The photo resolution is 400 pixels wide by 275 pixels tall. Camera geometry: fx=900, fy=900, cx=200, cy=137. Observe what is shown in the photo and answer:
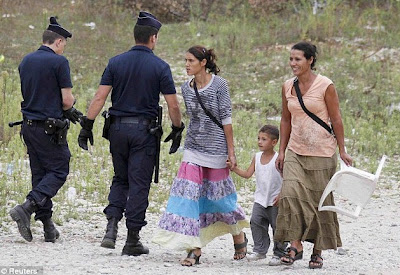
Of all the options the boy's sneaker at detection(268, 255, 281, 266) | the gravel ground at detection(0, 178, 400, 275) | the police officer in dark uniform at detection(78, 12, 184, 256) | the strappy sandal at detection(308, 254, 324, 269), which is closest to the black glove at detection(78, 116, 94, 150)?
the police officer in dark uniform at detection(78, 12, 184, 256)

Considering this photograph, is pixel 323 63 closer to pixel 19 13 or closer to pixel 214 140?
pixel 19 13

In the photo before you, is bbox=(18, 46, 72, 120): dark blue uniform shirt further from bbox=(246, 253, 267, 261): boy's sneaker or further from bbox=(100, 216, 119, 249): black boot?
bbox=(246, 253, 267, 261): boy's sneaker

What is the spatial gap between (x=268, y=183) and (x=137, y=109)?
1228 millimetres

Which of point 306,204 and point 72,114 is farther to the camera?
point 72,114

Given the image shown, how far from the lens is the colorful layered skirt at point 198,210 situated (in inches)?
275

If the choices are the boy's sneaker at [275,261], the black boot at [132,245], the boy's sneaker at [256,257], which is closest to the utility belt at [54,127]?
the black boot at [132,245]

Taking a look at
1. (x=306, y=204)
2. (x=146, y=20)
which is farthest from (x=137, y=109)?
(x=306, y=204)

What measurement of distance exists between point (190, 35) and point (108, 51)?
1.98 m

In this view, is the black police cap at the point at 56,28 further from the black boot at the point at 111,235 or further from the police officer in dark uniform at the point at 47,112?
the black boot at the point at 111,235

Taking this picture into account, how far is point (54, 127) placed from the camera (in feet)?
24.7

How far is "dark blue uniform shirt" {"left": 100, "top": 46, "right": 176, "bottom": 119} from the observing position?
7.15 meters

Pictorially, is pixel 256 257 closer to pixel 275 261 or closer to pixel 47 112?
pixel 275 261

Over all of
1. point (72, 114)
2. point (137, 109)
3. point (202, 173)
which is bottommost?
point (202, 173)

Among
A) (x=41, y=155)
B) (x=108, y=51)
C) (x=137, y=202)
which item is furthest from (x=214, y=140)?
(x=108, y=51)
